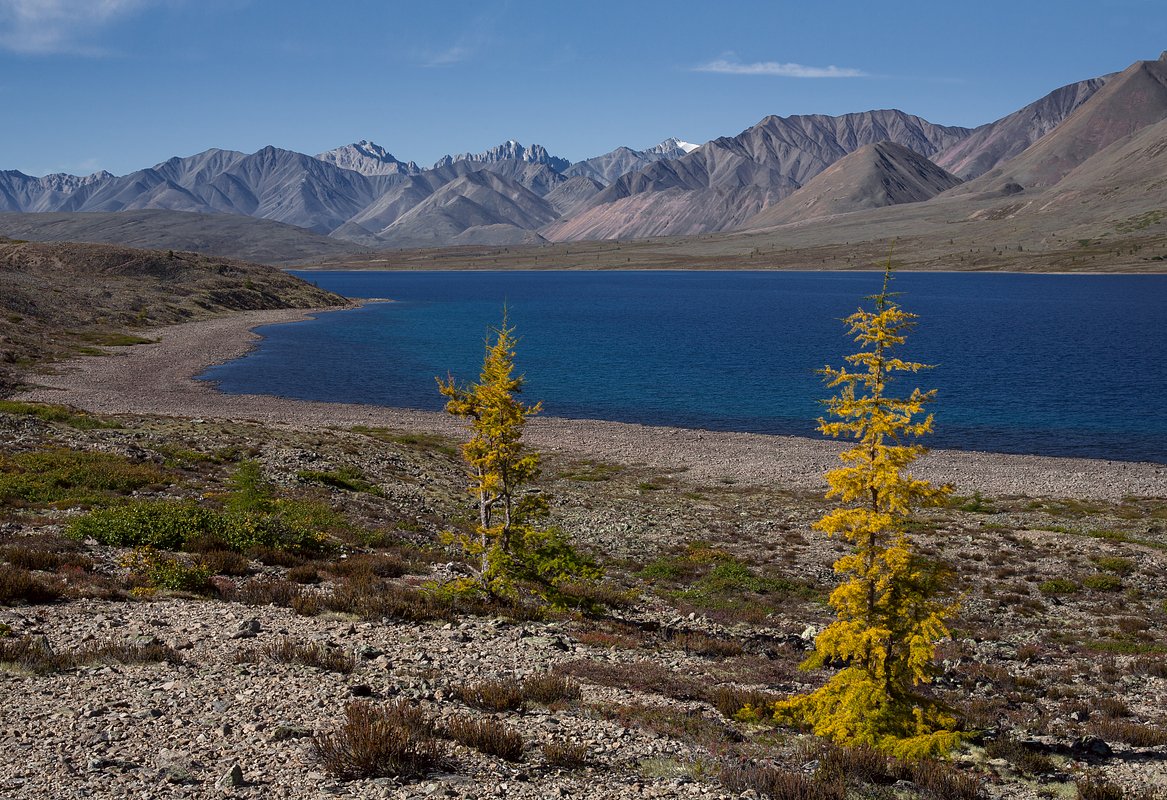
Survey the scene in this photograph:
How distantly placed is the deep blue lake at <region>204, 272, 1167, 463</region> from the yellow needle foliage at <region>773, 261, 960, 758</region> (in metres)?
32.9

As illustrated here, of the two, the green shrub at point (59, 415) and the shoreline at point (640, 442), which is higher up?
the green shrub at point (59, 415)

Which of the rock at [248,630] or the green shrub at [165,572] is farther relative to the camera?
the green shrub at [165,572]

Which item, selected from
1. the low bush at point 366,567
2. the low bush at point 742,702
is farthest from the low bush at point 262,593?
the low bush at point 742,702

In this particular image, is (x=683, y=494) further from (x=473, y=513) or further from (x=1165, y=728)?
(x=1165, y=728)

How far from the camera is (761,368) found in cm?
10338

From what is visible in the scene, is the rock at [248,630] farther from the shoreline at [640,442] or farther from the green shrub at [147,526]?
the shoreline at [640,442]

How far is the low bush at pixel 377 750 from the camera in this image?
10.3m

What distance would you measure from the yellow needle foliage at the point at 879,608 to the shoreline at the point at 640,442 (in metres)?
34.6

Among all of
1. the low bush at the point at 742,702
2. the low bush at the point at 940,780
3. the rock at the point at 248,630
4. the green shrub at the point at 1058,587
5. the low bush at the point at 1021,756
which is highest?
the rock at the point at 248,630

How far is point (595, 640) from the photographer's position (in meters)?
19.2

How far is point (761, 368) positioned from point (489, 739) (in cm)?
9573

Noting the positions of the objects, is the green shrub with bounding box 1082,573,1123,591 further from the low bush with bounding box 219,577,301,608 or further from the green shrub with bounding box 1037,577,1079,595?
the low bush with bounding box 219,577,301,608

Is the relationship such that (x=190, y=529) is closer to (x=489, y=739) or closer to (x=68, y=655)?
(x=68, y=655)

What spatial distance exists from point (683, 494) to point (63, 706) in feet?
125
